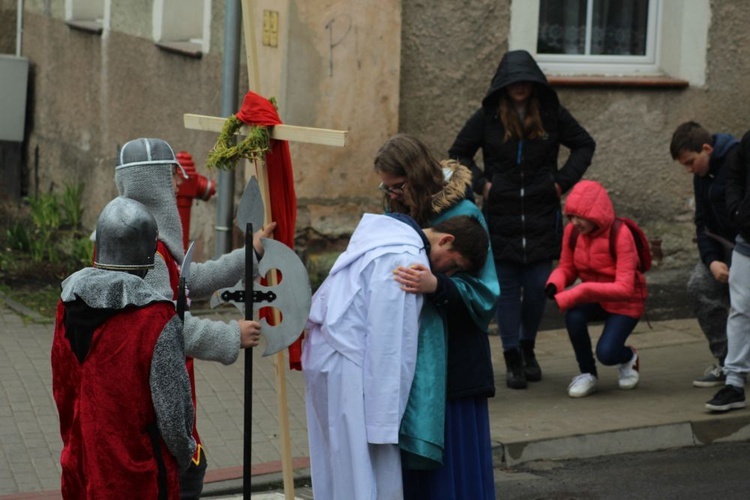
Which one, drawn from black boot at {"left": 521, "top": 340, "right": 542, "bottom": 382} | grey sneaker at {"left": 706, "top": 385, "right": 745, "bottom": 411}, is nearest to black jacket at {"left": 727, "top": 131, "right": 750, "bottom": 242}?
grey sneaker at {"left": 706, "top": 385, "right": 745, "bottom": 411}

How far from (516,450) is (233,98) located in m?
3.79

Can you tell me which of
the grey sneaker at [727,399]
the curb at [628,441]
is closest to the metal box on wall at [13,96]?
the curb at [628,441]

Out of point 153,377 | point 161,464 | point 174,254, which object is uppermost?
point 174,254

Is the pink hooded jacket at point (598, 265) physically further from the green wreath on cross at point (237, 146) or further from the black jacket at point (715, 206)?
the green wreath on cross at point (237, 146)

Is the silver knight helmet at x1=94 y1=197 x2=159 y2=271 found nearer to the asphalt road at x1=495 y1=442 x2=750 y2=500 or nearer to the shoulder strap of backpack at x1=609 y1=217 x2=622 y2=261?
the asphalt road at x1=495 y1=442 x2=750 y2=500

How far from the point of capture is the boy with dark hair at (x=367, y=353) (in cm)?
449

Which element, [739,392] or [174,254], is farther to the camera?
[739,392]

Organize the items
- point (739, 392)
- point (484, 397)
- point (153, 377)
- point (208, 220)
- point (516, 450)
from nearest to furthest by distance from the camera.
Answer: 1. point (153, 377)
2. point (484, 397)
3. point (516, 450)
4. point (739, 392)
5. point (208, 220)

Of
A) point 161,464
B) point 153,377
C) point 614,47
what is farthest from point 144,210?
point 614,47

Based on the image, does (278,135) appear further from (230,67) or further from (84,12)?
(84,12)

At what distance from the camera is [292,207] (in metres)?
5.05

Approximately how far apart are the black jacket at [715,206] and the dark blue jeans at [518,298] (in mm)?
941

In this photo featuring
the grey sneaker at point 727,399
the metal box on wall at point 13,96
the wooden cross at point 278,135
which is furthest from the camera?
the metal box on wall at point 13,96

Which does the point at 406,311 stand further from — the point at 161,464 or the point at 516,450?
the point at 516,450
